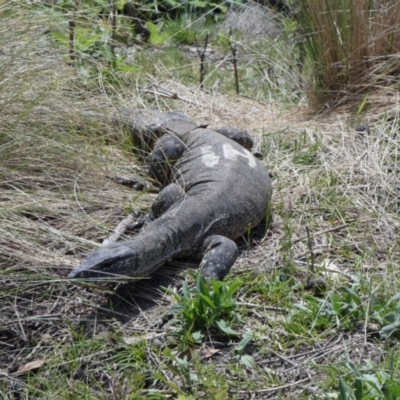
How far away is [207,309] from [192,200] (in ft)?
3.47

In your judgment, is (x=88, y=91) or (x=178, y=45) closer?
(x=88, y=91)

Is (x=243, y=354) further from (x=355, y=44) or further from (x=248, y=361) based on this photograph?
(x=355, y=44)

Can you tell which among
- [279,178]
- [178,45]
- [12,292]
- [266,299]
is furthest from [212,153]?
[178,45]

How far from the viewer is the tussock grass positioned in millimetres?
6730

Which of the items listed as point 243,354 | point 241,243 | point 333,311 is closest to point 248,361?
point 243,354

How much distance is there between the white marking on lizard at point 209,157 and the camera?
5.67m

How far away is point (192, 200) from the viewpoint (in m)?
5.27

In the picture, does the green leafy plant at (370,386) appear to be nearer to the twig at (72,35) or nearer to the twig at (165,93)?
the twig at (72,35)

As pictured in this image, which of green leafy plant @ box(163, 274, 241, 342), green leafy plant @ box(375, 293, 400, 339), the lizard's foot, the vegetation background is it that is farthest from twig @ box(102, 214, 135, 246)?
green leafy plant @ box(375, 293, 400, 339)

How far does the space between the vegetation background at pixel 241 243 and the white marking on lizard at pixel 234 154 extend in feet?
0.89

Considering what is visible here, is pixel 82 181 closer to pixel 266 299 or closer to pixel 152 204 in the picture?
pixel 152 204

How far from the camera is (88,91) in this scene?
6.08 m

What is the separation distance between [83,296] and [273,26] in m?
5.65

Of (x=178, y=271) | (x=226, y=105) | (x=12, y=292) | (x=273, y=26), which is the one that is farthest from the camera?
(x=273, y=26)
